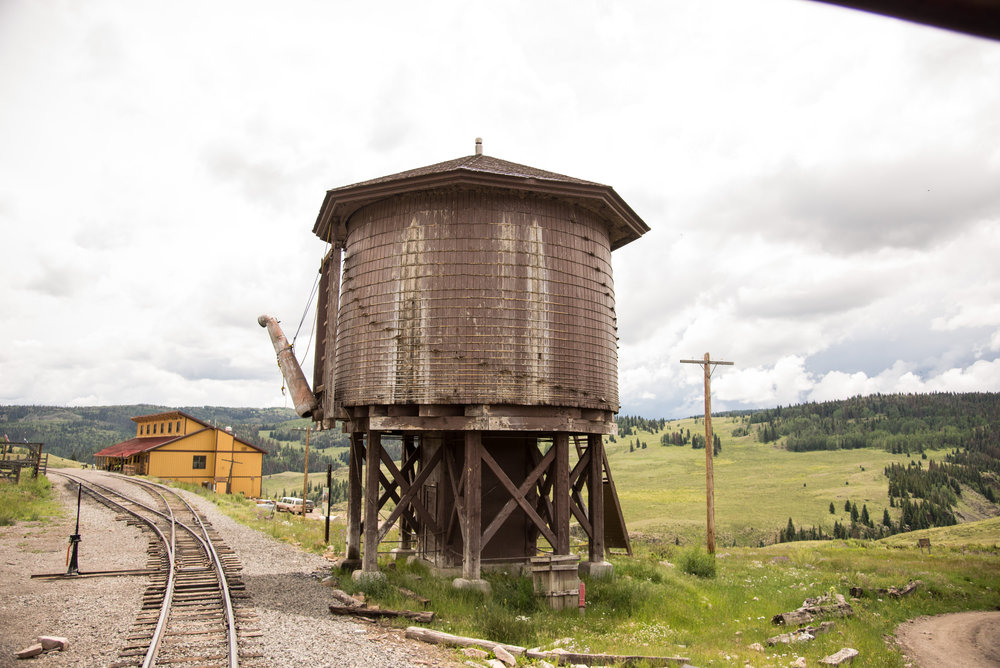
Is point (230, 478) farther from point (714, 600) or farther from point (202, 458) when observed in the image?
point (714, 600)

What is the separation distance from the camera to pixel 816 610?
13578 mm

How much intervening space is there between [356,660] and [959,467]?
15327 cm

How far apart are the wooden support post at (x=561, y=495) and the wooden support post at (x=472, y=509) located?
169 centimetres

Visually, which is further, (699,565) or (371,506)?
(699,565)

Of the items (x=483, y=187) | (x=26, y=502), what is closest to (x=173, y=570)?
(x=483, y=187)

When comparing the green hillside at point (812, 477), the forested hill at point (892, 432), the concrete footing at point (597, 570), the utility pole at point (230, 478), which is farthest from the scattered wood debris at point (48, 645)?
the forested hill at point (892, 432)

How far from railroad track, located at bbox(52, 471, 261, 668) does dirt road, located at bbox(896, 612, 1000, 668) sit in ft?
37.4

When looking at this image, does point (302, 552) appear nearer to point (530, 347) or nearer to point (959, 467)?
point (530, 347)

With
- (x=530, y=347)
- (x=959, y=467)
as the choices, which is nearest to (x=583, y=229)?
(x=530, y=347)

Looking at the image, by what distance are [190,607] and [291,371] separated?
7.52 meters

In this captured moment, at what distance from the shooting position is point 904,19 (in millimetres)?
1388

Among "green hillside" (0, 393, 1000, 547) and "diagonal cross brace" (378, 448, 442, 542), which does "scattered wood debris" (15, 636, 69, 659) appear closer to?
"diagonal cross brace" (378, 448, 442, 542)

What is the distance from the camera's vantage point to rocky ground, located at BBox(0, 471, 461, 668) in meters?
8.81

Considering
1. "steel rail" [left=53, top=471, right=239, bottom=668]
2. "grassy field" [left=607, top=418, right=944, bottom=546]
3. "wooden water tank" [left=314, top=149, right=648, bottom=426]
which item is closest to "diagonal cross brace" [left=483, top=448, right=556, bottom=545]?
"wooden water tank" [left=314, top=149, right=648, bottom=426]
